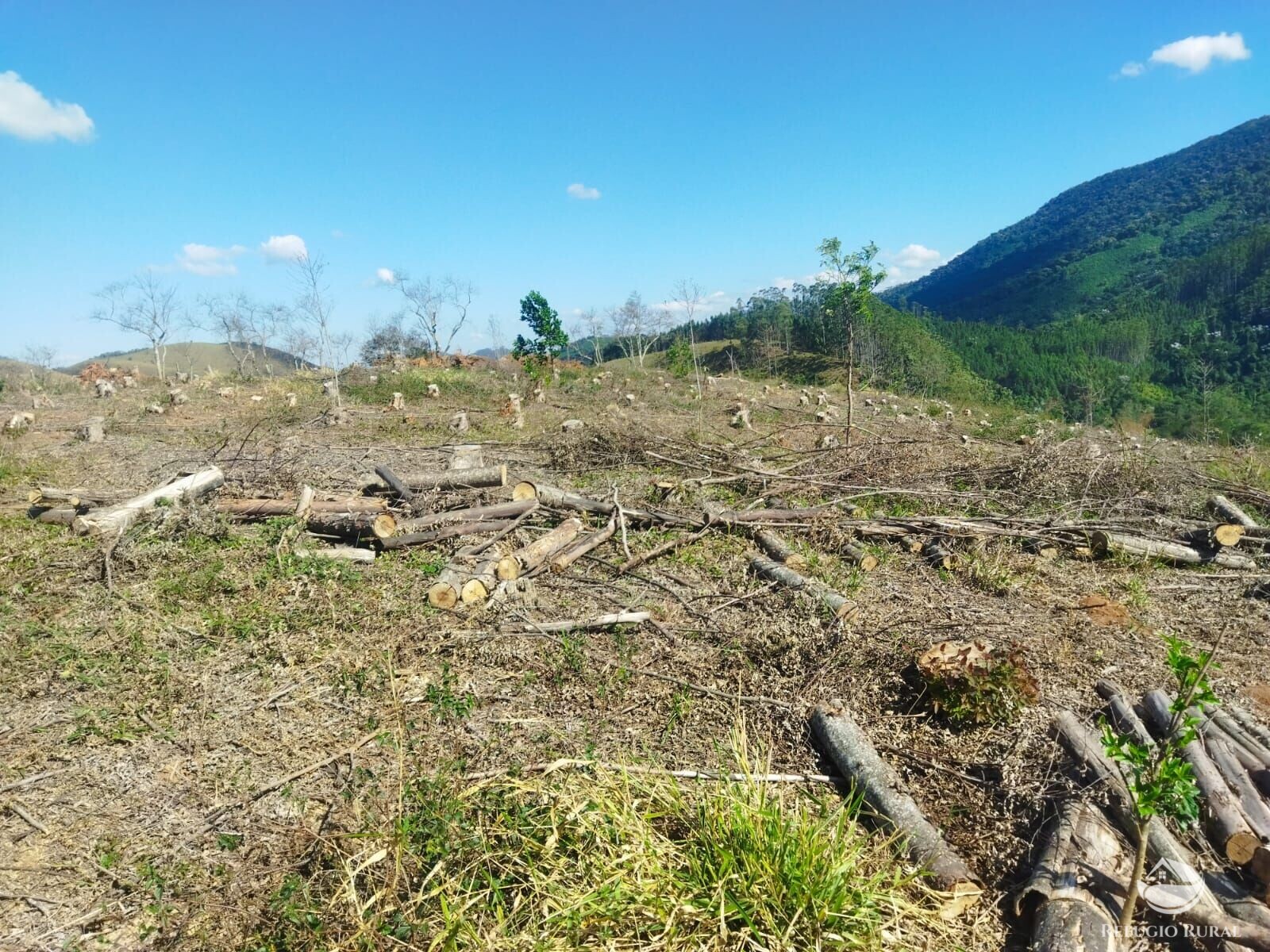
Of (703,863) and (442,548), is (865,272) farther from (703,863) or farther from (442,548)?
(703,863)

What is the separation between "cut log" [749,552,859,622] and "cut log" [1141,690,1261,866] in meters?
2.10

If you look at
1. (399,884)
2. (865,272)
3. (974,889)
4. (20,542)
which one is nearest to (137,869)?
(399,884)

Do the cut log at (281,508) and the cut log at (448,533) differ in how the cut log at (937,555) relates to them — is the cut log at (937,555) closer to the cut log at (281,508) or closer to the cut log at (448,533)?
the cut log at (448,533)

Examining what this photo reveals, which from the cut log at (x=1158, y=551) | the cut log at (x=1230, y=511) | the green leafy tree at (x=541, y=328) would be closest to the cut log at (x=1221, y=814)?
the cut log at (x=1158, y=551)

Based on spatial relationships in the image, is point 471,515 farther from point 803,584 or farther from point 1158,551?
point 1158,551

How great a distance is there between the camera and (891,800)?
3197 mm

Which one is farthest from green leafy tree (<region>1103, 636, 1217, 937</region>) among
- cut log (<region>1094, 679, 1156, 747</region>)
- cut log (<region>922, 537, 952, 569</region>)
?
cut log (<region>922, 537, 952, 569</region>)

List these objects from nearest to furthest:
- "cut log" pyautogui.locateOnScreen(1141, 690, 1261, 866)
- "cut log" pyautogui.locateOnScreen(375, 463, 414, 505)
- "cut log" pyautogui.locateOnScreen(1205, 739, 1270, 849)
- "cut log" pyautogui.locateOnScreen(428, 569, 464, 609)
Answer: "cut log" pyautogui.locateOnScreen(1141, 690, 1261, 866)
"cut log" pyautogui.locateOnScreen(1205, 739, 1270, 849)
"cut log" pyautogui.locateOnScreen(428, 569, 464, 609)
"cut log" pyautogui.locateOnScreen(375, 463, 414, 505)

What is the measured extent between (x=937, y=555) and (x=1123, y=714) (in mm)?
2924

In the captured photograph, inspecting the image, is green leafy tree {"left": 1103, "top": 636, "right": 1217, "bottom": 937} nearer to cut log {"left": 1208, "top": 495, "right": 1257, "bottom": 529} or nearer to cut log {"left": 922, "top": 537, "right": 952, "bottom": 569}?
cut log {"left": 922, "top": 537, "right": 952, "bottom": 569}

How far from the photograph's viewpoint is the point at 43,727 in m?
3.92

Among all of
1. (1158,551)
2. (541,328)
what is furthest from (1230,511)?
(541,328)

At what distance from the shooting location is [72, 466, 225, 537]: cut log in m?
6.80

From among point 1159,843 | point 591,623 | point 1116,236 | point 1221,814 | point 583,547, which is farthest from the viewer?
point 1116,236
